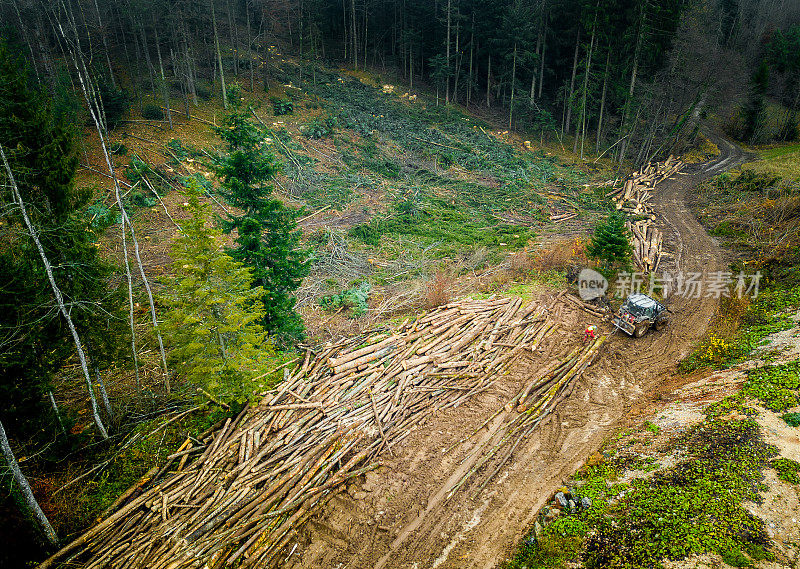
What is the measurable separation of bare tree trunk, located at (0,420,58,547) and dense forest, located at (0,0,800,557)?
1.9 inches

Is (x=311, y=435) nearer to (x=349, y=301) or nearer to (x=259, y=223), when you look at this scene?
(x=259, y=223)

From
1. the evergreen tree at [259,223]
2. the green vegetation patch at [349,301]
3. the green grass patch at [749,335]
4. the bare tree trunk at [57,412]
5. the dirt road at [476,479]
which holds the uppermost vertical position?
the evergreen tree at [259,223]

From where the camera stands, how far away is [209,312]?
378 inches

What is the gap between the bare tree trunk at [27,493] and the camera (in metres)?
7.28

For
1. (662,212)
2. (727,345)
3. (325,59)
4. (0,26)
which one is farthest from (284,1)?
(727,345)

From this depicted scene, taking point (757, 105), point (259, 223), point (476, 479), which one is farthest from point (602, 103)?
point (476, 479)

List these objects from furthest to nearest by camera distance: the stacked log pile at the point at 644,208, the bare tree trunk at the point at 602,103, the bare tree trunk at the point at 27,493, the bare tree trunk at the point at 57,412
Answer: the bare tree trunk at the point at 602,103 < the stacked log pile at the point at 644,208 < the bare tree trunk at the point at 57,412 < the bare tree trunk at the point at 27,493

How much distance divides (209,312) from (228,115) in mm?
30389

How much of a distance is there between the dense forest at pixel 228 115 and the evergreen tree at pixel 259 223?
0.21 ft

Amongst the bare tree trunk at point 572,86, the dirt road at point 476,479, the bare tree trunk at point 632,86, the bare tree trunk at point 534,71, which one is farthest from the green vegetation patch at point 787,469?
the bare tree trunk at point 534,71

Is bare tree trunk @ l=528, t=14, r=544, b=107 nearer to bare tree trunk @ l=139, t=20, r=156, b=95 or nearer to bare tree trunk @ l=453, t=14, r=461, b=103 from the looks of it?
bare tree trunk @ l=453, t=14, r=461, b=103

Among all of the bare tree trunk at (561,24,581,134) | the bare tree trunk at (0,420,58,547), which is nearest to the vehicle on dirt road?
the bare tree trunk at (0,420,58,547)

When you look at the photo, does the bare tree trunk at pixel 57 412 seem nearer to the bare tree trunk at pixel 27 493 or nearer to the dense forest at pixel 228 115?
the dense forest at pixel 228 115

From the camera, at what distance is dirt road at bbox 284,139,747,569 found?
29.5 ft
